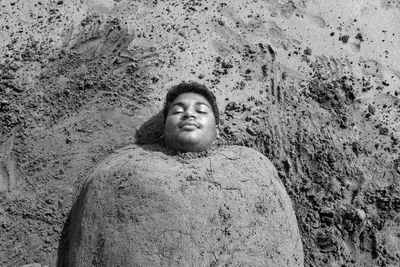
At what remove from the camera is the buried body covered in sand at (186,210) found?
495 centimetres

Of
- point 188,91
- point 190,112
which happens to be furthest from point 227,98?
point 190,112

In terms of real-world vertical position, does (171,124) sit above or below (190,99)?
below

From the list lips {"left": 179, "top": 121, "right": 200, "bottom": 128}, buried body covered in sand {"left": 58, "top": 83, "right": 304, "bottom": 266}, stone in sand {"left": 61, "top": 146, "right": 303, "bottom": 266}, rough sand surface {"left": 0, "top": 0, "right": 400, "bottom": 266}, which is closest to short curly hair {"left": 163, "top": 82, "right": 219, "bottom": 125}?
buried body covered in sand {"left": 58, "top": 83, "right": 304, "bottom": 266}

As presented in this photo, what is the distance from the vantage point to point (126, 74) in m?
6.95

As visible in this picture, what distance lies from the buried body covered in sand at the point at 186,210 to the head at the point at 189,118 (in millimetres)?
12

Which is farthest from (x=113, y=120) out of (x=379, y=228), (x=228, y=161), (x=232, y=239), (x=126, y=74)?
(x=379, y=228)

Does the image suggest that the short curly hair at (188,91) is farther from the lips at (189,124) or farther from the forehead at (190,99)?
the lips at (189,124)

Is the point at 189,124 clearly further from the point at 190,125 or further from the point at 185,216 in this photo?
the point at 185,216

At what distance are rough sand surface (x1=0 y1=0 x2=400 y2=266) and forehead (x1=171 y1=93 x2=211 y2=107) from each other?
62 centimetres

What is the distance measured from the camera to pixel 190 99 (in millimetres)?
5977

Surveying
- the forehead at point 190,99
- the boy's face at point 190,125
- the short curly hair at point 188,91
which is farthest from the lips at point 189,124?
the short curly hair at point 188,91

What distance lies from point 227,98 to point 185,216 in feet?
7.45

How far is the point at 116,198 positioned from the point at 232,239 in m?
1.32

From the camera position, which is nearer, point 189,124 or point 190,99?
point 189,124
